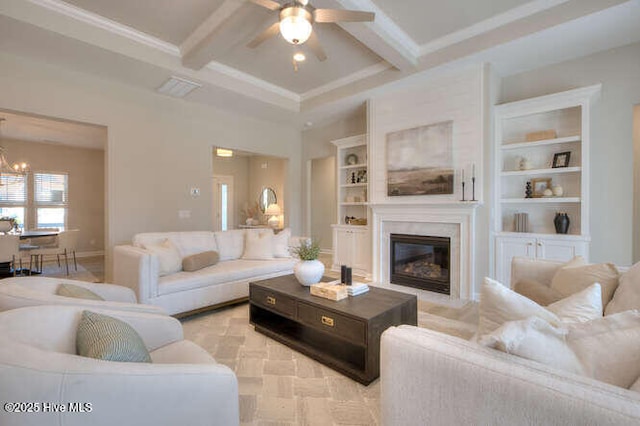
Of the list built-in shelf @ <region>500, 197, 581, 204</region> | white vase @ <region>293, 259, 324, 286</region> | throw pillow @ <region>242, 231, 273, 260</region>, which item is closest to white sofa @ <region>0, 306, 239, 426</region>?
white vase @ <region>293, 259, 324, 286</region>

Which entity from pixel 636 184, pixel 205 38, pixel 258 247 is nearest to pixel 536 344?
pixel 258 247

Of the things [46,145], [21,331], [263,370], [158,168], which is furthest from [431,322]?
[46,145]

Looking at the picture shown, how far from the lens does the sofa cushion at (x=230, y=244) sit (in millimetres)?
4082

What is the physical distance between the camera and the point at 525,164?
3730 mm

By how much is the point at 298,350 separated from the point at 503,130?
3.74m

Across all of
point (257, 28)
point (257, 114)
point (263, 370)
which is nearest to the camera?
point (263, 370)

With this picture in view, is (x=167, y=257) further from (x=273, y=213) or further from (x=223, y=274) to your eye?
(x=273, y=213)

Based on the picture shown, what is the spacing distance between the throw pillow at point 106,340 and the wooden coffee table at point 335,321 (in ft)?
4.17

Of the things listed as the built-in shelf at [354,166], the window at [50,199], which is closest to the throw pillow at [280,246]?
the built-in shelf at [354,166]

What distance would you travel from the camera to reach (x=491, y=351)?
0.90 meters

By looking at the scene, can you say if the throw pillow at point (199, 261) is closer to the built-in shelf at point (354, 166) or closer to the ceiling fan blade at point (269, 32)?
the ceiling fan blade at point (269, 32)

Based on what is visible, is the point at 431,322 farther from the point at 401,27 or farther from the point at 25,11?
the point at 25,11

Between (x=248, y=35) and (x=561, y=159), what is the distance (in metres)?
3.85

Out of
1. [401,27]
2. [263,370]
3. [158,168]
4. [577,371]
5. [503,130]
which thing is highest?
[401,27]
